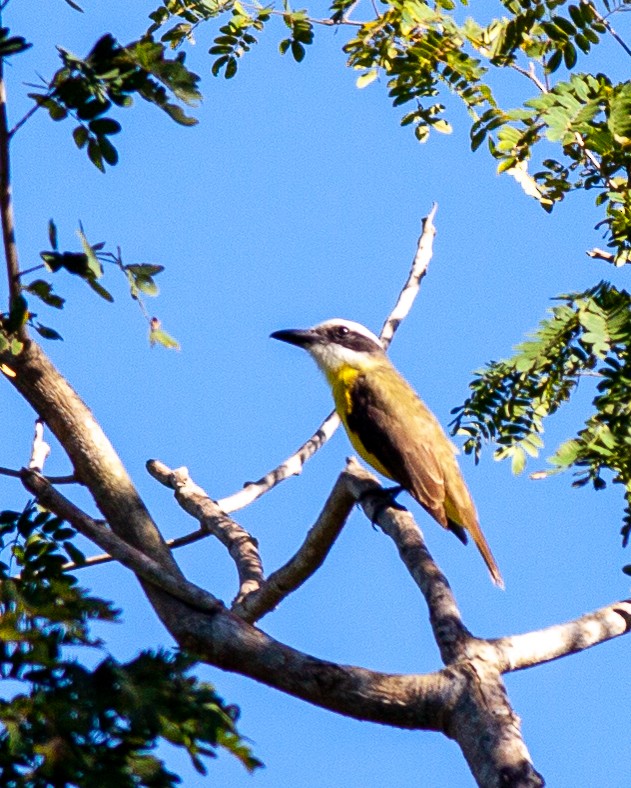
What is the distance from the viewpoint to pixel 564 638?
12.8 ft

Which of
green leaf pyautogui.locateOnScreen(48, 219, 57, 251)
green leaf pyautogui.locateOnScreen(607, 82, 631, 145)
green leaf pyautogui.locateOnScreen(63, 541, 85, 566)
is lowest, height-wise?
green leaf pyautogui.locateOnScreen(63, 541, 85, 566)

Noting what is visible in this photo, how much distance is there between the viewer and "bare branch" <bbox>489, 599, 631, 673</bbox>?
11.9 ft

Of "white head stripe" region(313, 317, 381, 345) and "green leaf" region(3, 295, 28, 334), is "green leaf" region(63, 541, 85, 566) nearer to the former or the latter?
"green leaf" region(3, 295, 28, 334)

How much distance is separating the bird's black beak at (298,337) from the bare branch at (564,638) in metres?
3.67

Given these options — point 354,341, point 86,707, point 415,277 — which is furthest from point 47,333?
point 354,341

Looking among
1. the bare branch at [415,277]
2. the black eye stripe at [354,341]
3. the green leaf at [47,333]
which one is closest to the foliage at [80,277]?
the green leaf at [47,333]

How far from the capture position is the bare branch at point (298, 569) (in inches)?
189

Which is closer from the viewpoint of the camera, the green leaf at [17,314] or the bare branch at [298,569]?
the green leaf at [17,314]

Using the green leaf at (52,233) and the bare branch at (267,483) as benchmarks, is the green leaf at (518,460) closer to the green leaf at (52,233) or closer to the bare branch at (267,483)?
the bare branch at (267,483)

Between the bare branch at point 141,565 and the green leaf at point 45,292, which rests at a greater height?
the green leaf at point 45,292

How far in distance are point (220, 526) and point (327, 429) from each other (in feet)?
4.16

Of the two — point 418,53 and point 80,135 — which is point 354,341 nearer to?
point 418,53

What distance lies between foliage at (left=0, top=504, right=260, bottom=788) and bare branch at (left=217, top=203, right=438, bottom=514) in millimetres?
3219

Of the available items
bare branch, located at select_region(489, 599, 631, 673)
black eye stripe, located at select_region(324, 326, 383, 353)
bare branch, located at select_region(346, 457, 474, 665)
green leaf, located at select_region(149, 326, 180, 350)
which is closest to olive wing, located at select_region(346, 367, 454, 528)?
black eye stripe, located at select_region(324, 326, 383, 353)
